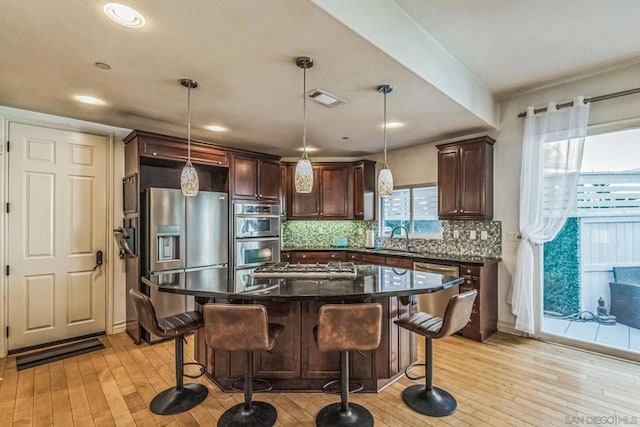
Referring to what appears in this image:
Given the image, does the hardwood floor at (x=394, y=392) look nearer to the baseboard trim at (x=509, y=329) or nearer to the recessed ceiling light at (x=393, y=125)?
the baseboard trim at (x=509, y=329)

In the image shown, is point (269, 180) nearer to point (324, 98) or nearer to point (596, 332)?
point (324, 98)

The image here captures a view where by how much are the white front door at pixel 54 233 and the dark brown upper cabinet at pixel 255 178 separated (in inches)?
62.0

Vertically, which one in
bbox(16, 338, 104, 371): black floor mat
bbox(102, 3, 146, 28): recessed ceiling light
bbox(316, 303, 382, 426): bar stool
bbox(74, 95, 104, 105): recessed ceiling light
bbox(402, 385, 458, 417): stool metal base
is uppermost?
bbox(102, 3, 146, 28): recessed ceiling light

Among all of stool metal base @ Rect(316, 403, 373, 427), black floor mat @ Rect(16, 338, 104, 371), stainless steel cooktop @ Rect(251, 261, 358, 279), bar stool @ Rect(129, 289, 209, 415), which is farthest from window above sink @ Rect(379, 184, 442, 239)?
black floor mat @ Rect(16, 338, 104, 371)

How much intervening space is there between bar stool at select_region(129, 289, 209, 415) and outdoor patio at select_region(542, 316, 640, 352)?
3700 millimetres

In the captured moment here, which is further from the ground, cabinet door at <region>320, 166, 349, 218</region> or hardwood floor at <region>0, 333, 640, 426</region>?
cabinet door at <region>320, 166, 349, 218</region>

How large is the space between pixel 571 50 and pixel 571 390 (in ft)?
9.32

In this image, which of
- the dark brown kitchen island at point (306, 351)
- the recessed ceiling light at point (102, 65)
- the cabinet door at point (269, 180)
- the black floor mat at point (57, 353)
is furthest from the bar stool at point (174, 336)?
the cabinet door at point (269, 180)

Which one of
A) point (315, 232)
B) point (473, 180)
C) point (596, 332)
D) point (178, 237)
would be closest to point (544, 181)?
point (473, 180)

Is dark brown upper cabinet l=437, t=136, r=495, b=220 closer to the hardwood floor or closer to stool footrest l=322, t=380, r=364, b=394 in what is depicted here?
the hardwood floor

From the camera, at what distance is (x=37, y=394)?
2551mm

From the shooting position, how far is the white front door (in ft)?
11.0

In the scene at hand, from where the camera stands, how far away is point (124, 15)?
1.77 meters

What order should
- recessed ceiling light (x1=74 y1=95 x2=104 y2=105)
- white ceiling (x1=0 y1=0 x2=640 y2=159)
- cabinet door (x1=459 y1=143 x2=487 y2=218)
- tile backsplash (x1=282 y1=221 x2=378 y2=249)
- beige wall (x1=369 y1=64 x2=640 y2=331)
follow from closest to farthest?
white ceiling (x1=0 y1=0 x2=640 y2=159)
recessed ceiling light (x1=74 y1=95 x2=104 y2=105)
beige wall (x1=369 y1=64 x2=640 y2=331)
cabinet door (x1=459 y1=143 x2=487 y2=218)
tile backsplash (x1=282 y1=221 x2=378 y2=249)
